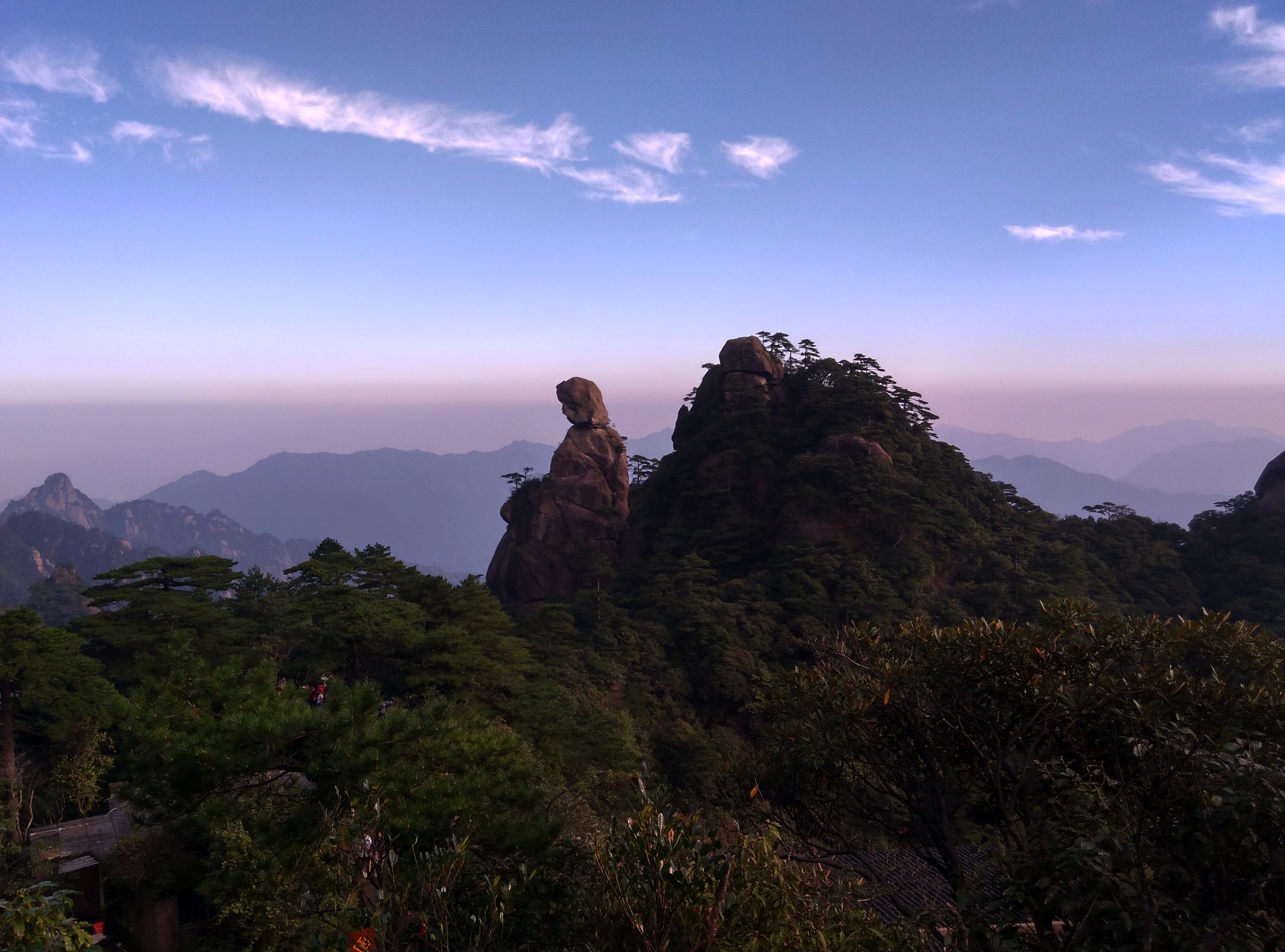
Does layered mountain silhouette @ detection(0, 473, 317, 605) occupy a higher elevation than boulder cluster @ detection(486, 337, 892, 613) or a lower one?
lower

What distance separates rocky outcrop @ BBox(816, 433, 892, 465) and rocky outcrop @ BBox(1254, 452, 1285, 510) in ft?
55.1

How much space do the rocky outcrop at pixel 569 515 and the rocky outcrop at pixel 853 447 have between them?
9502mm

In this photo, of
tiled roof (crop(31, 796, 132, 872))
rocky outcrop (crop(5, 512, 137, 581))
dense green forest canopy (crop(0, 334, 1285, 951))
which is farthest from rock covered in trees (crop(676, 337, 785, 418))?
rocky outcrop (crop(5, 512, 137, 581))

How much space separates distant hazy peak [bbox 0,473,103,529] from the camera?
133 metres

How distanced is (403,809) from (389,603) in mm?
9069

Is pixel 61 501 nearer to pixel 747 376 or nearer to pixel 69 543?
pixel 69 543

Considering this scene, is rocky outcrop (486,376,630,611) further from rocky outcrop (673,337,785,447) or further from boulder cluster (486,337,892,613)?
rocky outcrop (673,337,785,447)

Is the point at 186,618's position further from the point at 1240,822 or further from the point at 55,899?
the point at 1240,822

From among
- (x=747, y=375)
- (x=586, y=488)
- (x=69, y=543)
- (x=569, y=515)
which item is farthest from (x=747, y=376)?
(x=69, y=543)

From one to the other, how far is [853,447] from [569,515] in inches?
471

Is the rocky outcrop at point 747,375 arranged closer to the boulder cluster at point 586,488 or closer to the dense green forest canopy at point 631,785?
the boulder cluster at point 586,488

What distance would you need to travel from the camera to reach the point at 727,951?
118 inches

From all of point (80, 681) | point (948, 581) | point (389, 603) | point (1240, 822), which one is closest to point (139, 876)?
point (80, 681)

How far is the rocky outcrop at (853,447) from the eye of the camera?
85.4 ft
